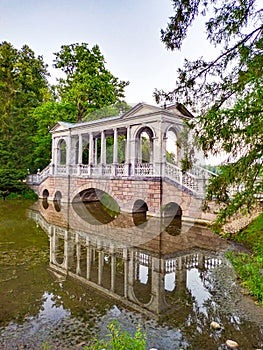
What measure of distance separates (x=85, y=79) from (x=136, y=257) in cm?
1627

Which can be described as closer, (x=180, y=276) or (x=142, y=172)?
(x=180, y=276)

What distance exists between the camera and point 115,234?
10.2 m

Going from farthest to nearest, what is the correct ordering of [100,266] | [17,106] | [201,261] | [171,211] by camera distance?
[17,106], [171,211], [201,261], [100,266]

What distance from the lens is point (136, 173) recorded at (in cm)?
1336

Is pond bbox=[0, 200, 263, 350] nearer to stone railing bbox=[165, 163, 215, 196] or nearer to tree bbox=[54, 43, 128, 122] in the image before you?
stone railing bbox=[165, 163, 215, 196]

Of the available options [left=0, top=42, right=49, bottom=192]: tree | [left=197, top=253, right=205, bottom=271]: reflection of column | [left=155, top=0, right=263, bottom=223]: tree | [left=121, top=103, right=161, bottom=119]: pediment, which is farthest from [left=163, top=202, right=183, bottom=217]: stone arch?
[left=0, top=42, right=49, bottom=192]: tree

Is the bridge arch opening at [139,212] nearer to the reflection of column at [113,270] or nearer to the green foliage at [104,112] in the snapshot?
the reflection of column at [113,270]

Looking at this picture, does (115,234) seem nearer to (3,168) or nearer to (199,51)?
(199,51)

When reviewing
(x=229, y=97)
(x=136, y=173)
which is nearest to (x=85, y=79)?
(x=136, y=173)

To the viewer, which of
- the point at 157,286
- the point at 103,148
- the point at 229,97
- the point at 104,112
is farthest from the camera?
the point at 104,112

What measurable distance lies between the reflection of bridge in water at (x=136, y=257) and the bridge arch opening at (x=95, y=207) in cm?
96

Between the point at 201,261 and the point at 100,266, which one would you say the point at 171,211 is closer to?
the point at 201,261

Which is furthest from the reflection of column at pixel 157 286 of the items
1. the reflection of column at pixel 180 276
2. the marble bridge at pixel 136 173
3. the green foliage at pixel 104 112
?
the green foliage at pixel 104 112

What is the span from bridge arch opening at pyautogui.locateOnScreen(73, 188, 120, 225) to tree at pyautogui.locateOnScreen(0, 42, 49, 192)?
5814 millimetres
